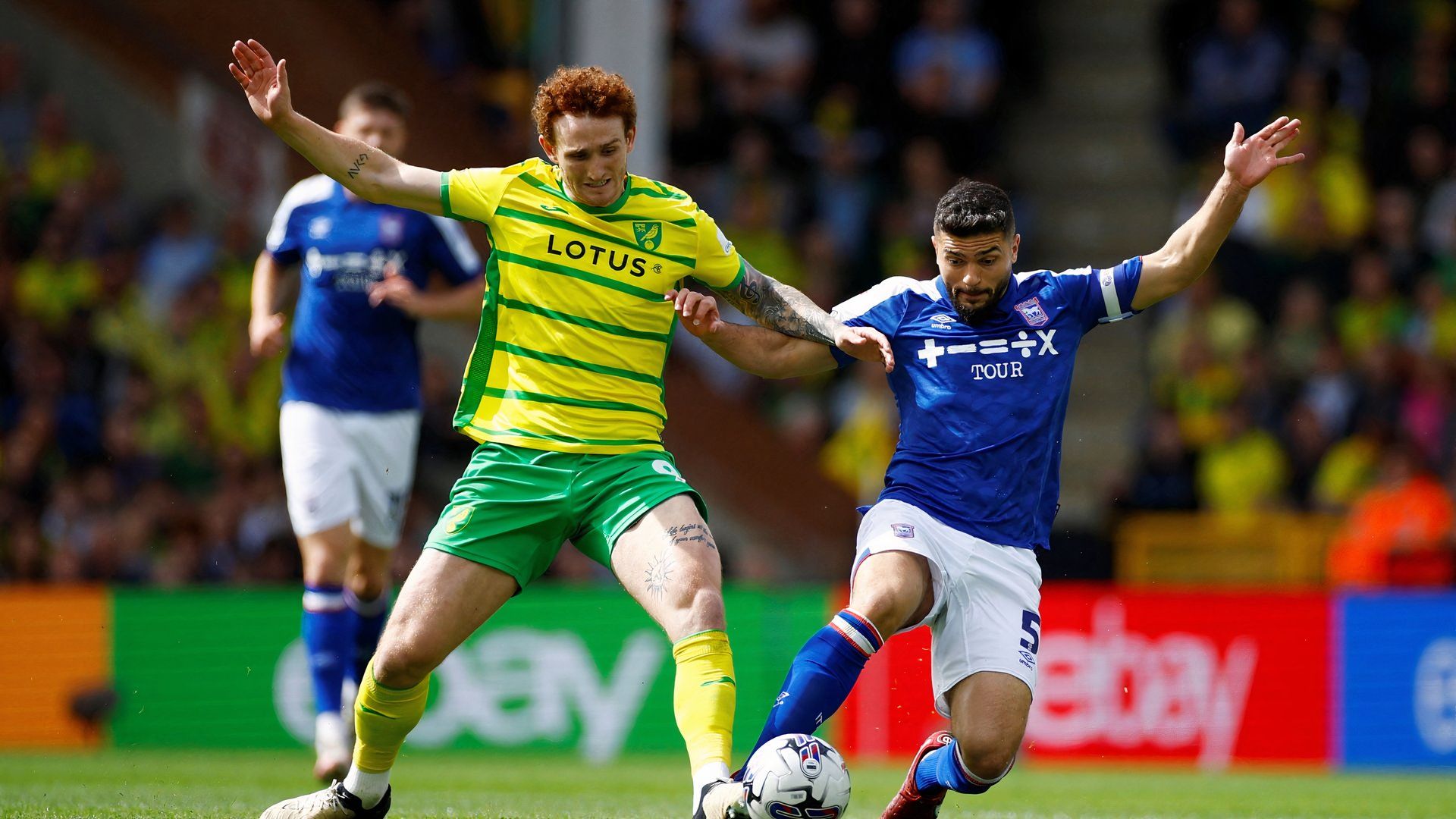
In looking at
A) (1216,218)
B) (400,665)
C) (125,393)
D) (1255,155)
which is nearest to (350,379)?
(400,665)

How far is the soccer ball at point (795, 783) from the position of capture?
16.3ft

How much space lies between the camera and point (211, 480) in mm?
13930

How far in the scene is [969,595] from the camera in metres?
5.91

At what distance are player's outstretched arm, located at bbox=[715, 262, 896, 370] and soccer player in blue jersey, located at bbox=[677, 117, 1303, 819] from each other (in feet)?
0.17

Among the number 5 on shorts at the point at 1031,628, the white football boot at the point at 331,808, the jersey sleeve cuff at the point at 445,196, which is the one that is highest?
the jersey sleeve cuff at the point at 445,196

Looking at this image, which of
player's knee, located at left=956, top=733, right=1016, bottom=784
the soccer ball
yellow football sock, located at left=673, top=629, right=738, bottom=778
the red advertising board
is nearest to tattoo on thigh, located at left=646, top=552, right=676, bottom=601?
yellow football sock, located at left=673, top=629, right=738, bottom=778

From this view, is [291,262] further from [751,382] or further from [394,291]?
[751,382]

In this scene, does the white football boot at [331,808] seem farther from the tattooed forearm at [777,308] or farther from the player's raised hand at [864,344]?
the player's raised hand at [864,344]

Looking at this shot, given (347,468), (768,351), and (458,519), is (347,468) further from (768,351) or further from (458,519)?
(768,351)

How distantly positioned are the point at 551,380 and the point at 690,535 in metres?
0.67

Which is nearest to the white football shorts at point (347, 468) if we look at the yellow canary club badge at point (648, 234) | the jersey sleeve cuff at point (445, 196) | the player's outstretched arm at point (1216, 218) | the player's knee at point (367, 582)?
the player's knee at point (367, 582)

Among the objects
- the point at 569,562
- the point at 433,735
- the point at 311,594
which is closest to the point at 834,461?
the point at 569,562

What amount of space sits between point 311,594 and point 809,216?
8.38 metres

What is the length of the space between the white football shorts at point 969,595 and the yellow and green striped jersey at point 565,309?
0.89m
